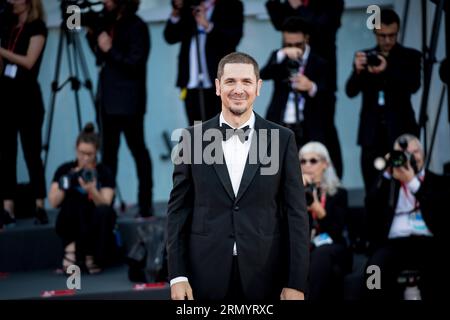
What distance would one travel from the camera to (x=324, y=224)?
6621 millimetres

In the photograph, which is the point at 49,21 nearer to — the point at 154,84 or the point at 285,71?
the point at 154,84

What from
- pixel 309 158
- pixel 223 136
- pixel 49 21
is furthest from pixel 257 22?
pixel 223 136

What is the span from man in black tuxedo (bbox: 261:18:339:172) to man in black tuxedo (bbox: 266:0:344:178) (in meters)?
0.12

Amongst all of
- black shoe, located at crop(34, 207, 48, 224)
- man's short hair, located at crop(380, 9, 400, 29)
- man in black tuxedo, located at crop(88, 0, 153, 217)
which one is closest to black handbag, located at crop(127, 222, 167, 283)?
man in black tuxedo, located at crop(88, 0, 153, 217)

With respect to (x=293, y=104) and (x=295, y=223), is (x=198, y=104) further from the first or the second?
(x=295, y=223)

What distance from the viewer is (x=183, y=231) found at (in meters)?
4.29

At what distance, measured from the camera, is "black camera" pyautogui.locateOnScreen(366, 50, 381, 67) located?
6973 millimetres

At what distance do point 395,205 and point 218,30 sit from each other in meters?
1.87

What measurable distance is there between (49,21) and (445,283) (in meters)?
4.25

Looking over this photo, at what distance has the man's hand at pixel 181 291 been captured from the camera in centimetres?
419

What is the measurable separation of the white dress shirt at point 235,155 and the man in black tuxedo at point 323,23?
3131 mm

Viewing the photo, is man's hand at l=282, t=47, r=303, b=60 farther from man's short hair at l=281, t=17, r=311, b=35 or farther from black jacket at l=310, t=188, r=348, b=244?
black jacket at l=310, t=188, r=348, b=244

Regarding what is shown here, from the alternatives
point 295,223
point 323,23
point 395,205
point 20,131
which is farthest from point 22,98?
point 295,223

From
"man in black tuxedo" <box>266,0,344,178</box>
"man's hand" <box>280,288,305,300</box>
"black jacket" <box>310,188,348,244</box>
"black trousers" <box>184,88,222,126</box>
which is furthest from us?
"black trousers" <box>184,88,222,126</box>
